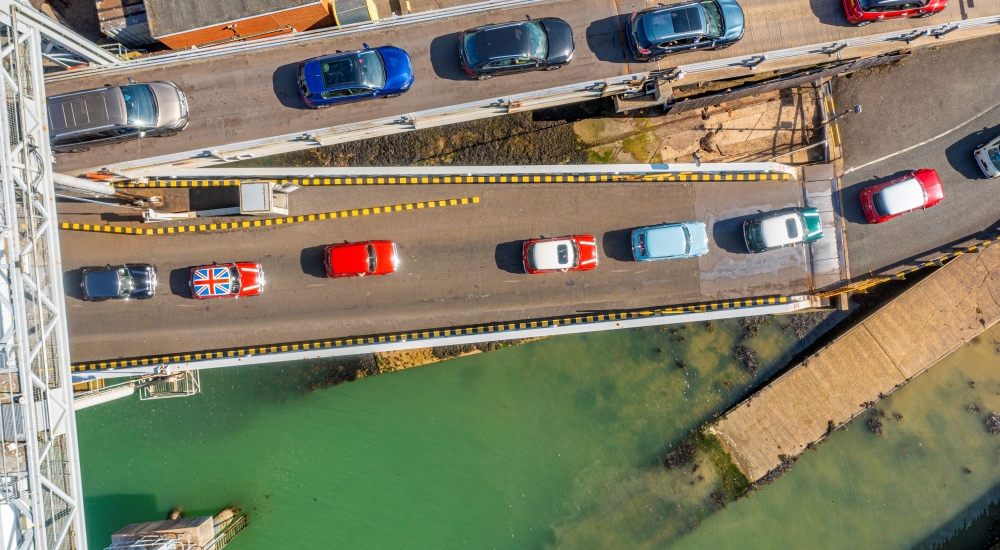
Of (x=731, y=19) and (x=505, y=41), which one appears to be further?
(x=731, y=19)

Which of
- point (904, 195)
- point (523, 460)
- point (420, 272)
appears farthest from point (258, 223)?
point (904, 195)

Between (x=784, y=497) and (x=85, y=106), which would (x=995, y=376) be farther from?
(x=85, y=106)

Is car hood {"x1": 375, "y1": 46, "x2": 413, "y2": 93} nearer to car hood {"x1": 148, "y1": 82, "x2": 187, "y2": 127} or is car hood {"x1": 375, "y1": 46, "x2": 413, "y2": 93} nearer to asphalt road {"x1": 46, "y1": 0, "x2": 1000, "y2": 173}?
asphalt road {"x1": 46, "y1": 0, "x2": 1000, "y2": 173}

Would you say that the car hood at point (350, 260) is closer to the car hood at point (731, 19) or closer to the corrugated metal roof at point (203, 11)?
the corrugated metal roof at point (203, 11)

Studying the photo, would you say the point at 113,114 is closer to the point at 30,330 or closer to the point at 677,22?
the point at 30,330

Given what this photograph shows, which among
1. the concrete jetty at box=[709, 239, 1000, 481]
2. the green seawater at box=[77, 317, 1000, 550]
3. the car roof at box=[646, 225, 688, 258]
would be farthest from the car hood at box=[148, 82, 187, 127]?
the concrete jetty at box=[709, 239, 1000, 481]

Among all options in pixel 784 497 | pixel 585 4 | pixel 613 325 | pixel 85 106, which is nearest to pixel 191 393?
pixel 85 106
